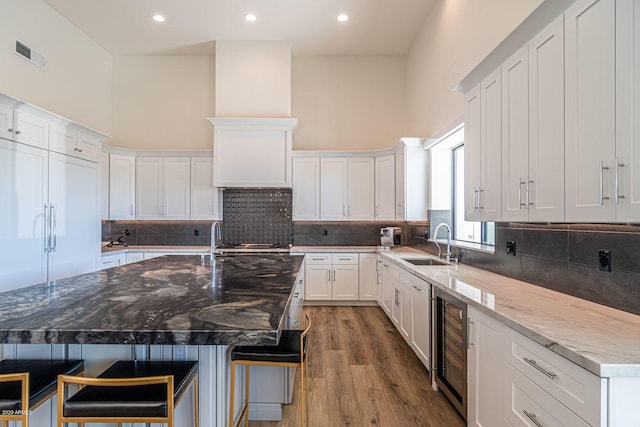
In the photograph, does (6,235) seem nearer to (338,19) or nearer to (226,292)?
(226,292)

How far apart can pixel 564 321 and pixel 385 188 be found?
369 cm

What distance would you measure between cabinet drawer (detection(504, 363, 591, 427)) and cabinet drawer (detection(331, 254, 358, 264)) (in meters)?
3.38

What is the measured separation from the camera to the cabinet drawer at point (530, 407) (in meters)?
1.19

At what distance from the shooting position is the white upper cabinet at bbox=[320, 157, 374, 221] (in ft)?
16.8

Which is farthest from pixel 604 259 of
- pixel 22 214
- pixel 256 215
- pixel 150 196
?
pixel 150 196

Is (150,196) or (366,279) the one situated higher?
(150,196)

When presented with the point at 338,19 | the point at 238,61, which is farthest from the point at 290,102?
the point at 338,19

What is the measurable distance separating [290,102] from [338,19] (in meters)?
1.39

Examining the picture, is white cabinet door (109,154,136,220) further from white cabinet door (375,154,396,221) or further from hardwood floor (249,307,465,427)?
white cabinet door (375,154,396,221)

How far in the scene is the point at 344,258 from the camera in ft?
16.1

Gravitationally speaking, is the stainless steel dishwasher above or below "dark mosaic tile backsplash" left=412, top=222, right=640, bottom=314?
below

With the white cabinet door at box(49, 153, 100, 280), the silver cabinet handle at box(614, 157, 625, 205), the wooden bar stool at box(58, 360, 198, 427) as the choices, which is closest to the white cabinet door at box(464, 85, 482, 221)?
the silver cabinet handle at box(614, 157, 625, 205)

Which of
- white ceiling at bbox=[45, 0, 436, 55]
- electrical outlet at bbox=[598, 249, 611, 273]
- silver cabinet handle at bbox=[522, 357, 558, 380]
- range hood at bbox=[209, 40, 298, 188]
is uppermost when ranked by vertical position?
white ceiling at bbox=[45, 0, 436, 55]

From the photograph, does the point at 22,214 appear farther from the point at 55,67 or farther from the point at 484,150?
the point at 484,150
